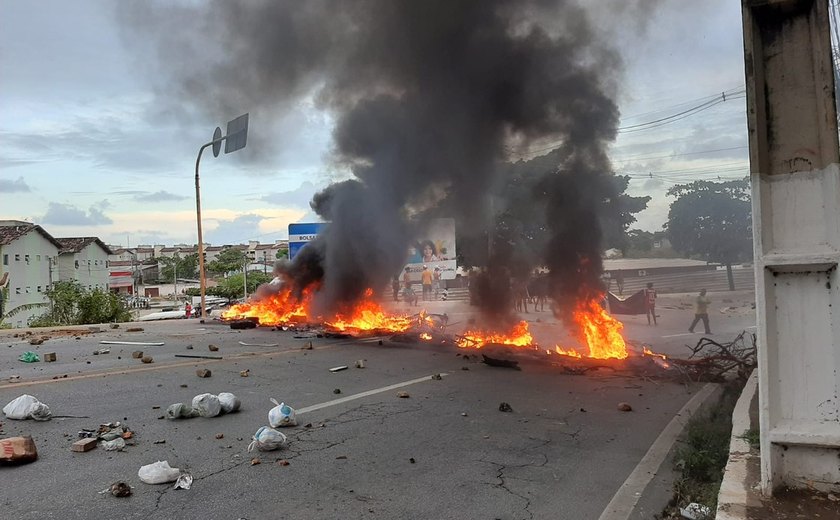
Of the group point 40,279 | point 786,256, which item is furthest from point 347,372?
point 40,279

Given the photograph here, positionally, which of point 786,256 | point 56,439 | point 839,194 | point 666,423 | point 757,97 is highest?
point 757,97

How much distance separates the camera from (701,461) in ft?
12.7

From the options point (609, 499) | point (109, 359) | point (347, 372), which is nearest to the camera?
point (609, 499)

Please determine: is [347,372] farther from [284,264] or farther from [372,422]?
[284,264]

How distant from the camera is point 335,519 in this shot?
3.18 meters

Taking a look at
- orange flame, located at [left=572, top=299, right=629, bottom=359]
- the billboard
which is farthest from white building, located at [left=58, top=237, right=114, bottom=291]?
orange flame, located at [left=572, top=299, right=629, bottom=359]

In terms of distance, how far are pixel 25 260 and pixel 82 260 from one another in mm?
7360

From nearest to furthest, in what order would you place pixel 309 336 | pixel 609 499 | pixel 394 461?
pixel 609 499, pixel 394 461, pixel 309 336

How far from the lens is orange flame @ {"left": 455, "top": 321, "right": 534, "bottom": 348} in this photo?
1044 centimetres

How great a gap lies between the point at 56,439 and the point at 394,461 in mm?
2858

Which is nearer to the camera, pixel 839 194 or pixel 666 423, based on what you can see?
pixel 839 194

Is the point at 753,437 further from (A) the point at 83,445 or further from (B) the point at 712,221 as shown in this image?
(B) the point at 712,221

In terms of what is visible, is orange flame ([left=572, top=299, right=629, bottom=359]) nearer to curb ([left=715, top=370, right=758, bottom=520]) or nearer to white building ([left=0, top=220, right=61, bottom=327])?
curb ([left=715, top=370, right=758, bottom=520])

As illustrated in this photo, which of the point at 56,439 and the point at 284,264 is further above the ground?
the point at 284,264
